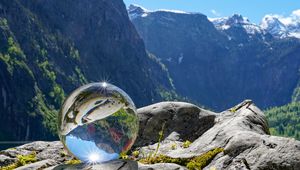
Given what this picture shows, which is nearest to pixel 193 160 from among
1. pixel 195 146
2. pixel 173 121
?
pixel 195 146

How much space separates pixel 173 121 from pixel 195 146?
513cm

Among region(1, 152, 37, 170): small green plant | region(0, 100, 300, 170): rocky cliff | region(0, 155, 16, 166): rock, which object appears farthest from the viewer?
region(0, 155, 16, 166): rock

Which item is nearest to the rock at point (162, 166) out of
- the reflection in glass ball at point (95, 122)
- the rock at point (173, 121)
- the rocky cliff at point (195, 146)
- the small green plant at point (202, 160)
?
the rocky cliff at point (195, 146)

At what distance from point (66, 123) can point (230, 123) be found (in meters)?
6.22

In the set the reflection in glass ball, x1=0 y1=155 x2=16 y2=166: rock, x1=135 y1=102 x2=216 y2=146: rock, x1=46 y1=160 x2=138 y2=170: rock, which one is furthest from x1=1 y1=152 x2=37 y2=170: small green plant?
x1=135 y1=102 x2=216 y2=146: rock

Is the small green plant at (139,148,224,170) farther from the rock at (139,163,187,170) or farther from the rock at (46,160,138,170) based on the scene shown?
the rock at (46,160,138,170)

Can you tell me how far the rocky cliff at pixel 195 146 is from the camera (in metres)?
12.7

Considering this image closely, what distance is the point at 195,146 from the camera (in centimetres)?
1575

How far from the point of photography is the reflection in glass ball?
40.4ft

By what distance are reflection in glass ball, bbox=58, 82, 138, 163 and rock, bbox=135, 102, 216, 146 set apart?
24.5 ft

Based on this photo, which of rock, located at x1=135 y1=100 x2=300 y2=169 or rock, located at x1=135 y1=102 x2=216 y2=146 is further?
rock, located at x1=135 y1=102 x2=216 y2=146

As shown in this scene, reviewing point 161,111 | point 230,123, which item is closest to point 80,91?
point 230,123

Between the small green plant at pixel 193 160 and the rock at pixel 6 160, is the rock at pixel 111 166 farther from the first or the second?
the rock at pixel 6 160

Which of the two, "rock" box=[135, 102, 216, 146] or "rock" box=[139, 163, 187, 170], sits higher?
"rock" box=[135, 102, 216, 146]
